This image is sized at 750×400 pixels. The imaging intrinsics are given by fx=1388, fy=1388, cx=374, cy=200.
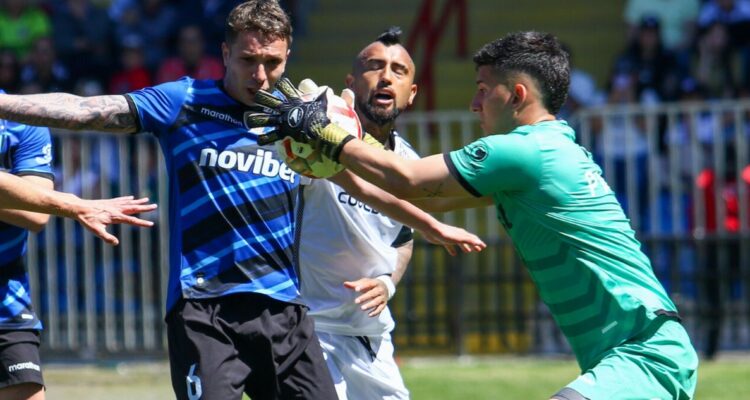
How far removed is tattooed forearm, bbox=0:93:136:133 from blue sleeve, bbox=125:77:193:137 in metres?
0.04

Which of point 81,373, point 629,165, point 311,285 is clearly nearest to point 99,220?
point 311,285

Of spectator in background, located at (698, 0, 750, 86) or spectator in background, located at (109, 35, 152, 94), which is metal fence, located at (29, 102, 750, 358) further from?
spectator in background, located at (109, 35, 152, 94)

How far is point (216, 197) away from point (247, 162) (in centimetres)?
22

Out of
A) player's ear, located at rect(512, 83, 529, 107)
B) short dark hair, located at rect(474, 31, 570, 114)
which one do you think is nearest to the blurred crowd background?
short dark hair, located at rect(474, 31, 570, 114)

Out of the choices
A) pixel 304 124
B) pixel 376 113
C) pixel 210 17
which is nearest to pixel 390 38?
pixel 376 113

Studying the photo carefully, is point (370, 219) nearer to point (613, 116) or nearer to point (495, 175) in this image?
point (495, 175)

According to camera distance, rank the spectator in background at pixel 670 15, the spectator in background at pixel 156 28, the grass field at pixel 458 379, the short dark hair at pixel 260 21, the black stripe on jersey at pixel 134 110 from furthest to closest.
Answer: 1. the spectator in background at pixel 156 28
2. the spectator in background at pixel 670 15
3. the grass field at pixel 458 379
4. the short dark hair at pixel 260 21
5. the black stripe on jersey at pixel 134 110

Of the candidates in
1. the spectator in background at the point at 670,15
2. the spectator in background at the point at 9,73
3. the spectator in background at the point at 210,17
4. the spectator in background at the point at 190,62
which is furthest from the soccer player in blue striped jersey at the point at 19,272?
the spectator in background at the point at 670,15

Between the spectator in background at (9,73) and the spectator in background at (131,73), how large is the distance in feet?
3.52

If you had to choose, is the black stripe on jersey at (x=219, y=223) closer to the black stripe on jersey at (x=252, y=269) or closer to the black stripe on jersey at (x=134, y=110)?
the black stripe on jersey at (x=252, y=269)

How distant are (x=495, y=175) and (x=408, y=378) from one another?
6473 mm

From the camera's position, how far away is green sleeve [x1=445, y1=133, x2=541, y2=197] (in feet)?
18.1

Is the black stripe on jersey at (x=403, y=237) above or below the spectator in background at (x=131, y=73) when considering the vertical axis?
below

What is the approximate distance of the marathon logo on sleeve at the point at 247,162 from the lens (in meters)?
6.12
